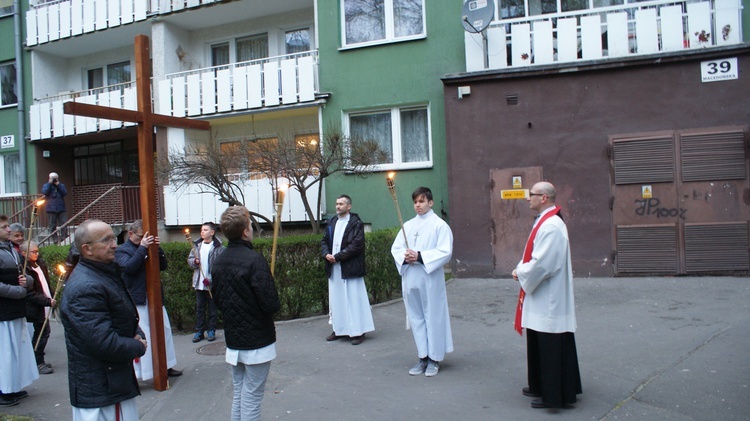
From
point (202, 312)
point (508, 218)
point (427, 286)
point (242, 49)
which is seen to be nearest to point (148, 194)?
point (202, 312)

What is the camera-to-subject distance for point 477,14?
11914 mm

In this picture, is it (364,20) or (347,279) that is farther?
(364,20)

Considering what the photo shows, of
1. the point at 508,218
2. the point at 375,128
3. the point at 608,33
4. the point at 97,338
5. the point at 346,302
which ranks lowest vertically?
the point at 346,302

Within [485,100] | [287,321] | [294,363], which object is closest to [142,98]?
[294,363]

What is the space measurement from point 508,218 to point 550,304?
7.03m

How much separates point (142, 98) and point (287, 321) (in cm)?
417

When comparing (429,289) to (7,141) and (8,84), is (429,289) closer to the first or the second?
(7,141)

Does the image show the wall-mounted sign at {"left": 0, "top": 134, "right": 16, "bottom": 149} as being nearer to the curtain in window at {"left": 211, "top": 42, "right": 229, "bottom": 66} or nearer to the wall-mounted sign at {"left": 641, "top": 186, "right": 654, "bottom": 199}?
the curtain in window at {"left": 211, "top": 42, "right": 229, "bottom": 66}

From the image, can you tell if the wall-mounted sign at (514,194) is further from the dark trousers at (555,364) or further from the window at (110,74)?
the window at (110,74)

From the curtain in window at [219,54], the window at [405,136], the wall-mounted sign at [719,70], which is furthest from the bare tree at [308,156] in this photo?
the curtain in window at [219,54]

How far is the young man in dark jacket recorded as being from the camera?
13.6 feet

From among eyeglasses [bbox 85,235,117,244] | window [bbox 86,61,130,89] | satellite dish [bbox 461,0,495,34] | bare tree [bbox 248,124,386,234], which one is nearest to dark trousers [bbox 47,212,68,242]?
window [bbox 86,61,130,89]

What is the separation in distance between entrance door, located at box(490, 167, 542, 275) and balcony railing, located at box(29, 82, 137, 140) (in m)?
11.9

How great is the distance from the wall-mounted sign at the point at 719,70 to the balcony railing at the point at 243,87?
8.57 metres
